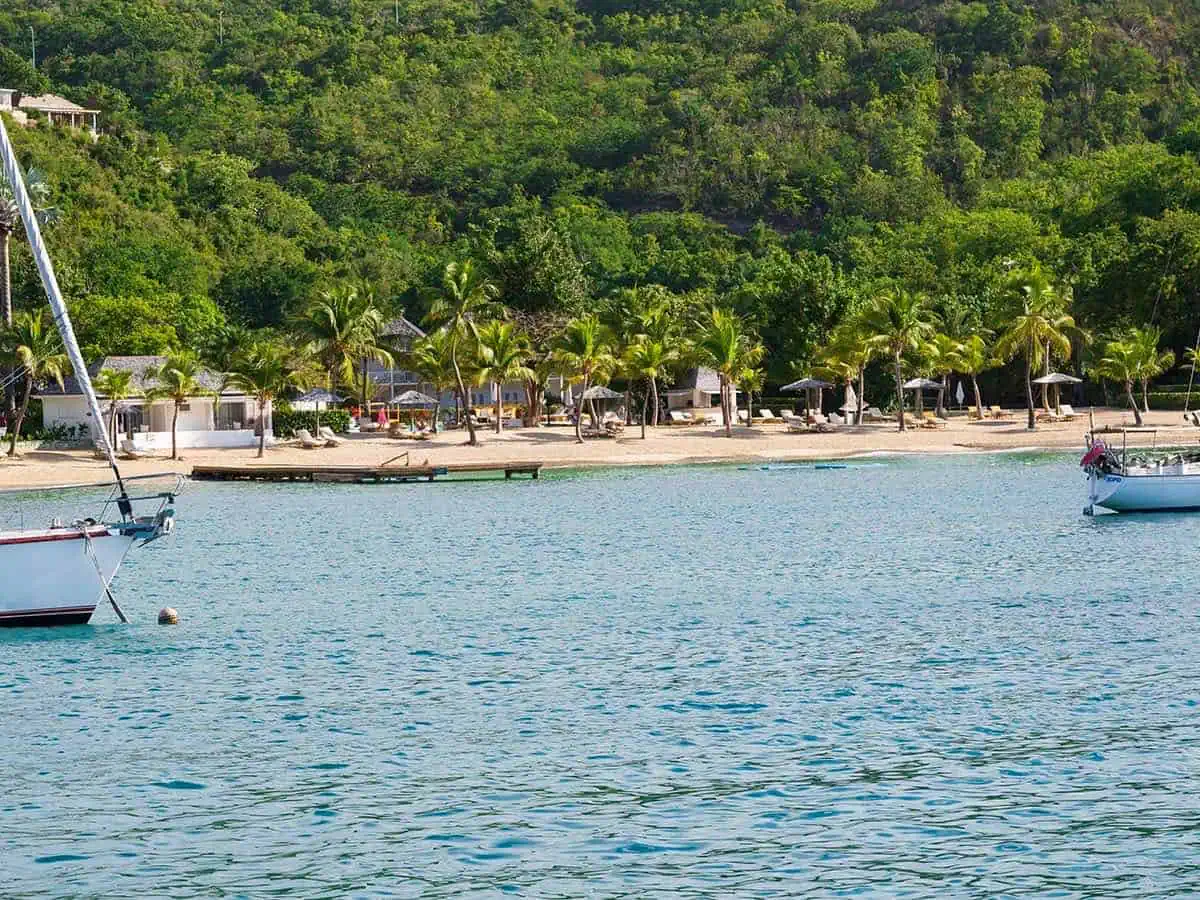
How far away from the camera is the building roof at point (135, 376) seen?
71875 millimetres

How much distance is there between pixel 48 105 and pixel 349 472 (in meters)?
92.2

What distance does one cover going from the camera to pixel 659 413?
93250mm

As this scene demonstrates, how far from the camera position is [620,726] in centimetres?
2158

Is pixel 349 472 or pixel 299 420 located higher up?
pixel 299 420

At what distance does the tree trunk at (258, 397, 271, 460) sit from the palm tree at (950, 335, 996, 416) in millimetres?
34588

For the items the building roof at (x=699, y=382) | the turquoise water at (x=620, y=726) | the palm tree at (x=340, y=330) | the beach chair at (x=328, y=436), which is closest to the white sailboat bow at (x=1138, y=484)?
the turquoise water at (x=620, y=726)

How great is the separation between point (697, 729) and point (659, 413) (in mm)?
72172

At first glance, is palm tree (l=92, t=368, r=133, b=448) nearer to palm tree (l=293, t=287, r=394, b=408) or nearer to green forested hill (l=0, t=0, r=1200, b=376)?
palm tree (l=293, t=287, r=394, b=408)

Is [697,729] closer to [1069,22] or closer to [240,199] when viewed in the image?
[240,199]

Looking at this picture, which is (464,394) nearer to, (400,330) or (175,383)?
(175,383)

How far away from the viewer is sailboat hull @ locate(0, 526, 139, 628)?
28188 mm

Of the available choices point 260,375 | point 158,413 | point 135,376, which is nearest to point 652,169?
point 158,413

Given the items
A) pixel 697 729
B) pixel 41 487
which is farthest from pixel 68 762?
pixel 41 487

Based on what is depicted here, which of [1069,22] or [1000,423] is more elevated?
[1069,22]
